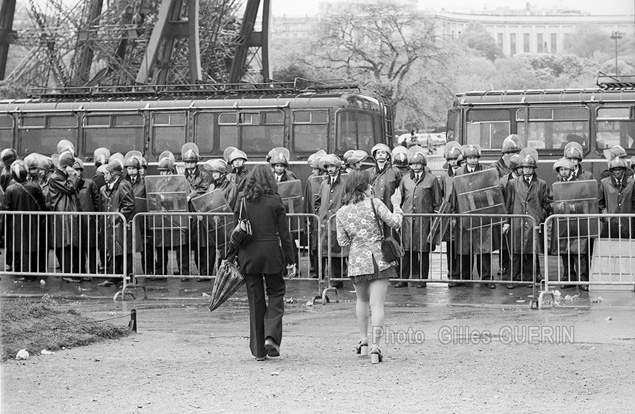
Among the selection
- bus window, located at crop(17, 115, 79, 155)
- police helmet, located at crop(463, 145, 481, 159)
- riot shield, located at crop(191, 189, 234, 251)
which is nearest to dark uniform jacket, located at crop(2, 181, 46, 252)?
riot shield, located at crop(191, 189, 234, 251)

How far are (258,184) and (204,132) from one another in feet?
51.3

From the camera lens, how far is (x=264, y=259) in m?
10.9

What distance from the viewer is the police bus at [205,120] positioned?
83.7 ft

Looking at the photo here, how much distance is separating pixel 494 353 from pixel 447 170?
7149 millimetres

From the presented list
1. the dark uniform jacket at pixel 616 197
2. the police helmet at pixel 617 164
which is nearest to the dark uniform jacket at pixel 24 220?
the dark uniform jacket at pixel 616 197

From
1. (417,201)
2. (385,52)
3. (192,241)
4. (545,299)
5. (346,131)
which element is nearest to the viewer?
(545,299)

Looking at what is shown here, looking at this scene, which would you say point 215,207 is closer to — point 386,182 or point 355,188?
point 386,182

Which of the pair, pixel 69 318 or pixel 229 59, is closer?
pixel 69 318

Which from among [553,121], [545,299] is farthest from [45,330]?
[553,121]

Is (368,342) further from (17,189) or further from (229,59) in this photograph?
(229,59)

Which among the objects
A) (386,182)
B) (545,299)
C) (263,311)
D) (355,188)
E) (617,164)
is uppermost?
(617,164)

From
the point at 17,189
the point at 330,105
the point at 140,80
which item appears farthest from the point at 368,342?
the point at 140,80

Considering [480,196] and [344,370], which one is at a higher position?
[480,196]

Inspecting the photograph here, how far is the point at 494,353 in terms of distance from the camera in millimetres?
10969
